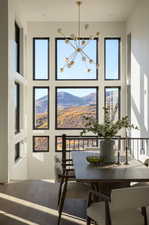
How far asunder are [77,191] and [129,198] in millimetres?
1288

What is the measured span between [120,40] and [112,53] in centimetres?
46

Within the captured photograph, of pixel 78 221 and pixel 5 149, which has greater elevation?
pixel 5 149

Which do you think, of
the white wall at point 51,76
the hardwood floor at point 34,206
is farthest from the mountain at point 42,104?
the hardwood floor at point 34,206

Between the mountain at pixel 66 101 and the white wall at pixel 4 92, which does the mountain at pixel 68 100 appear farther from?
the white wall at pixel 4 92

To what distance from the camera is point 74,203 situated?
4.55 m

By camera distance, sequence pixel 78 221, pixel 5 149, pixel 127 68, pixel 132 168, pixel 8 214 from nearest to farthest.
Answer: pixel 132 168 → pixel 78 221 → pixel 8 214 → pixel 5 149 → pixel 127 68

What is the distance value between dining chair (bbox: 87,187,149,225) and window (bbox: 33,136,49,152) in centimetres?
639

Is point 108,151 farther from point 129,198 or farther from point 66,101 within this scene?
point 66,101

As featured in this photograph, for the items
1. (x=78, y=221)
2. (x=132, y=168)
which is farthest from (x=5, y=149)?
(x=132, y=168)

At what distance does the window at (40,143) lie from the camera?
916 centimetres

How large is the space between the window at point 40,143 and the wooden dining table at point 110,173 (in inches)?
210

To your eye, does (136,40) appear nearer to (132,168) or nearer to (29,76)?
(29,76)

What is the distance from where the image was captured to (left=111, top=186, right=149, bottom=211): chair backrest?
246 cm

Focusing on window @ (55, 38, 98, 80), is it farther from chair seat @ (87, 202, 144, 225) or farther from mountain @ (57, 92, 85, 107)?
chair seat @ (87, 202, 144, 225)
